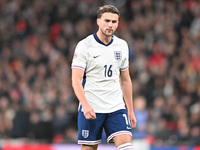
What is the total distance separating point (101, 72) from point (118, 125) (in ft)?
2.16

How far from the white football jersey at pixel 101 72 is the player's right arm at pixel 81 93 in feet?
0.38

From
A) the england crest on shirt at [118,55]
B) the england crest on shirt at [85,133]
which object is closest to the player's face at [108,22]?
the england crest on shirt at [118,55]

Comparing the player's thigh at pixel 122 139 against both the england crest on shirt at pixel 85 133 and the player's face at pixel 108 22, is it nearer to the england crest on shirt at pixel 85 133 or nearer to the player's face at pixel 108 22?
the england crest on shirt at pixel 85 133

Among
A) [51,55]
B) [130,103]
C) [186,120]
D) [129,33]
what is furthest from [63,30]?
[130,103]

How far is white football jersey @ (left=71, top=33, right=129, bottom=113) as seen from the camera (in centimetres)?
593

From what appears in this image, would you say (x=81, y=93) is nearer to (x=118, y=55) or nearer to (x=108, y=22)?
(x=118, y=55)

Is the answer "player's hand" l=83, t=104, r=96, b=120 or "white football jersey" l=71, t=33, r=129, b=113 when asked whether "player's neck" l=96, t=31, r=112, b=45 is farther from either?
"player's hand" l=83, t=104, r=96, b=120

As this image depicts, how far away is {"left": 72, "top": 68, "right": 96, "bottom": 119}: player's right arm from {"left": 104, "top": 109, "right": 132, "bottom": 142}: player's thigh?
440 millimetres

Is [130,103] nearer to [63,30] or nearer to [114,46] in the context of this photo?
[114,46]

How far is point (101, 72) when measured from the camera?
5.97 m

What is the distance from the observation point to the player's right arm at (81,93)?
18.2 ft

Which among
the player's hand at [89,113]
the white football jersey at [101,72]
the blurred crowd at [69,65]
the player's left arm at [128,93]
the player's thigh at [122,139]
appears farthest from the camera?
the blurred crowd at [69,65]

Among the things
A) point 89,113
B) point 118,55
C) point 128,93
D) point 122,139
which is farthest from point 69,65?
point 89,113

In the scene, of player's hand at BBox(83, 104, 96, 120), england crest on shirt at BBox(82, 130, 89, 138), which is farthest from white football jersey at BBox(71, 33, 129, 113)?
player's hand at BBox(83, 104, 96, 120)
